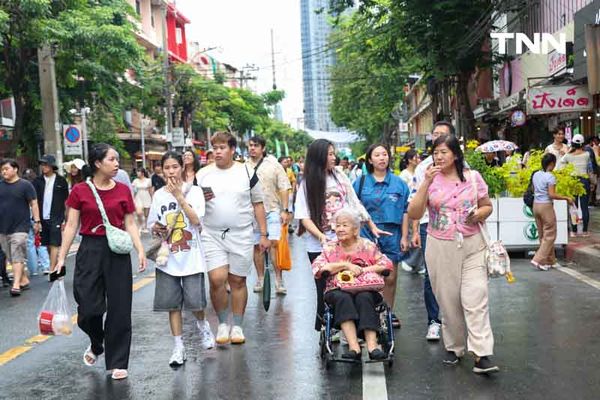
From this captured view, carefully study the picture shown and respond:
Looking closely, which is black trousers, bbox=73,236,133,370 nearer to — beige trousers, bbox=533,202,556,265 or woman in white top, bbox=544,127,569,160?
beige trousers, bbox=533,202,556,265

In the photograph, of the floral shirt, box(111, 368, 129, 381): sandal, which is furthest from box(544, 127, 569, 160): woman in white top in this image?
box(111, 368, 129, 381): sandal

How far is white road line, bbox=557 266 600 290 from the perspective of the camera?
10.0 metres

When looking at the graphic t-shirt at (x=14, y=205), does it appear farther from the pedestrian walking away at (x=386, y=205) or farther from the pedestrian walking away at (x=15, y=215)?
the pedestrian walking away at (x=386, y=205)

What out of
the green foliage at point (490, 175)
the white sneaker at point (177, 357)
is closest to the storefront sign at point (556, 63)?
the green foliage at point (490, 175)

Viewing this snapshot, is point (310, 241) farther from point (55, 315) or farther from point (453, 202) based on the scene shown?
point (55, 315)

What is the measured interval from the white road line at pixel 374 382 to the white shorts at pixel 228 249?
155cm

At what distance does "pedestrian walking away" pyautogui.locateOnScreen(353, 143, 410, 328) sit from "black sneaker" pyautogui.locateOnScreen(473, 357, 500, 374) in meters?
1.42

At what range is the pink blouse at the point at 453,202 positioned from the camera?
6152mm

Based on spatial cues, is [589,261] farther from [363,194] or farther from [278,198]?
[363,194]

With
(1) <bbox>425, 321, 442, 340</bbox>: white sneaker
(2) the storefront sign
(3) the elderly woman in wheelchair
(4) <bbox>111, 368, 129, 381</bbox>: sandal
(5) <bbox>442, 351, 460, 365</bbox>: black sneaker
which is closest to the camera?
(3) the elderly woman in wheelchair

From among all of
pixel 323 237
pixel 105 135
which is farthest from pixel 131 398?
pixel 105 135

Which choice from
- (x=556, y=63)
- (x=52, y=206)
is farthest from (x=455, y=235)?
(x=556, y=63)

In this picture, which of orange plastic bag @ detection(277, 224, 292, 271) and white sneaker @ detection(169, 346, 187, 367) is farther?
orange plastic bag @ detection(277, 224, 292, 271)

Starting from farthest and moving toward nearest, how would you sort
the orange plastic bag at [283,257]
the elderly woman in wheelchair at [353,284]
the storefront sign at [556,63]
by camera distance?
the storefront sign at [556,63], the orange plastic bag at [283,257], the elderly woman in wheelchair at [353,284]
